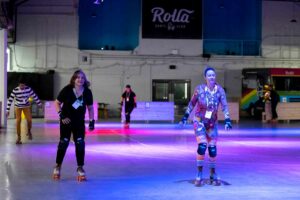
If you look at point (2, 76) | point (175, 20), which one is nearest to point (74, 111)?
point (2, 76)

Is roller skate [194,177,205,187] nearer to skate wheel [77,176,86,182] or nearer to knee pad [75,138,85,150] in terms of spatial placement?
skate wheel [77,176,86,182]

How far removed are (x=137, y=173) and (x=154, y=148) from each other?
14.0 ft

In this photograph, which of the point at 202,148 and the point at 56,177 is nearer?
the point at 202,148

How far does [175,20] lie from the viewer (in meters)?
34.2

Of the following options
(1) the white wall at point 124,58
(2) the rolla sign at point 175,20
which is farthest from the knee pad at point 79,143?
(2) the rolla sign at point 175,20

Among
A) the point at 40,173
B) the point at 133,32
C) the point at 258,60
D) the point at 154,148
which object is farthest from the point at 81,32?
the point at 40,173

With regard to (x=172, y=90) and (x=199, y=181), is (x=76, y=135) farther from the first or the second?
(x=172, y=90)

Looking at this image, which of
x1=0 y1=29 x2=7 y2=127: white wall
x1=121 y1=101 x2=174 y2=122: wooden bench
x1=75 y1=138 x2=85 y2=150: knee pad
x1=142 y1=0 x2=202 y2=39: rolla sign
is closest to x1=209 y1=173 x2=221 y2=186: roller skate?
x1=75 y1=138 x2=85 y2=150: knee pad

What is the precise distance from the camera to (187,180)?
8.46 m

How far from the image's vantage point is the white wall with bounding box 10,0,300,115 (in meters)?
33.3

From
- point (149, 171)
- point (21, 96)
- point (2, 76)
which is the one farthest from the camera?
point (2, 76)

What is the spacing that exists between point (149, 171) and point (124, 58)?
24834 millimetres

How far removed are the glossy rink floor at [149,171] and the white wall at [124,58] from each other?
18.8m

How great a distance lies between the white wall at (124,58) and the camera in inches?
1313
